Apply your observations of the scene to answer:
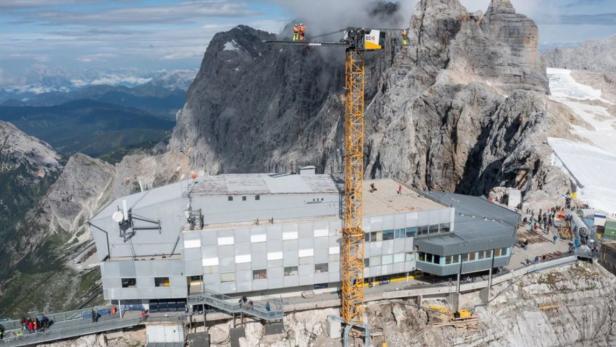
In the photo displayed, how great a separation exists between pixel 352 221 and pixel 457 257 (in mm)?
11591

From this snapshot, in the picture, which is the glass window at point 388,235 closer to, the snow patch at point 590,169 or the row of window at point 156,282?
the row of window at point 156,282

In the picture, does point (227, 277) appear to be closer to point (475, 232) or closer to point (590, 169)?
point (475, 232)

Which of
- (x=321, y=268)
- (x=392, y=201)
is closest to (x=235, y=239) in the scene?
(x=321, y=268)

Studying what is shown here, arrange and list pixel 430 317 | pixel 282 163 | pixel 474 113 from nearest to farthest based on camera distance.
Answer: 1. pixel 430 317
2. pixel 474 113
3. pixel 282 163

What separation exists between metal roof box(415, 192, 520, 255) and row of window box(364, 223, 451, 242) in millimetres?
713

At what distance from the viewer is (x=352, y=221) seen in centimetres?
5119

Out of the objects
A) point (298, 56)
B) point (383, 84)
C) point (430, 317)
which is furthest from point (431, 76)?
point (430, 317)

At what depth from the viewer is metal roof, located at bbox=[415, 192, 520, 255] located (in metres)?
52.7

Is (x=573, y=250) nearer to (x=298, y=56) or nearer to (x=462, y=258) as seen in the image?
(x=462, y=258)

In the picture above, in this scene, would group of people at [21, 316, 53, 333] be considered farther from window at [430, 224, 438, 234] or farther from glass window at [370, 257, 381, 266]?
window at [430, 224, 438, 234]

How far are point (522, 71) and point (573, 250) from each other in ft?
225

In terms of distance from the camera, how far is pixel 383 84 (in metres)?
134

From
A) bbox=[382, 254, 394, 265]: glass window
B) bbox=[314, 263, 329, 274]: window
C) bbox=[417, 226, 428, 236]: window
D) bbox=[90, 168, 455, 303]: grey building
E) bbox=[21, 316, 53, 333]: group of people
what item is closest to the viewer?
bbox=[21, 316, 53, 333]: group of people

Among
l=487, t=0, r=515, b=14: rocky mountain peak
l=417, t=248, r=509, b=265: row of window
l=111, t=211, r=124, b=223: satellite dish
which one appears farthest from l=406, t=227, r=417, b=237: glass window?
l=487, t=0, r=515, b=14: rocky mountain peak
